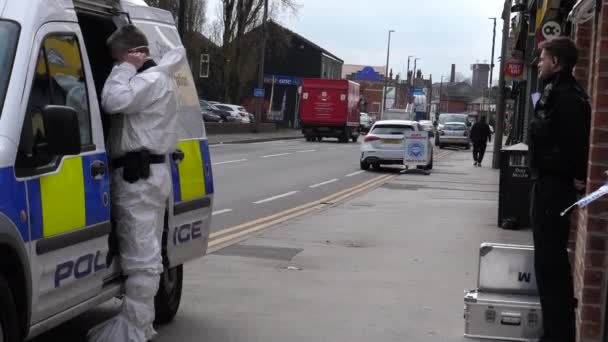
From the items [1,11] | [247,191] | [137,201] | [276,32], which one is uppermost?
[276,32]

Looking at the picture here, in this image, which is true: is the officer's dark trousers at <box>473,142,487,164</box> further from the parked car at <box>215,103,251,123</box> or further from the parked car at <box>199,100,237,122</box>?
the parked car at <box>215,103,251,123</box>

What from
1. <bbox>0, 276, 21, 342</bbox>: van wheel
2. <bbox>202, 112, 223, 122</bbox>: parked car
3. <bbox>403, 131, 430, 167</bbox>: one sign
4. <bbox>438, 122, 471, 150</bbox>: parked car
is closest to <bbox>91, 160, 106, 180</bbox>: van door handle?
<bbox>0, 276, 21, 342</bbox>: van wheel

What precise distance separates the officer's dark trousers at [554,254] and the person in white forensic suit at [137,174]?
2.21m

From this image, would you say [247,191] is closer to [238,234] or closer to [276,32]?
[238,234]

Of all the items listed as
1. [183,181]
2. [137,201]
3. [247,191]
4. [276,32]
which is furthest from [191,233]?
[276,32]

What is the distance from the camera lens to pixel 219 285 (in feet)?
29.3

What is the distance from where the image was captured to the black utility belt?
5.65 metres

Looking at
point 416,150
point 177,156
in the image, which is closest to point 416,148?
point 416,150

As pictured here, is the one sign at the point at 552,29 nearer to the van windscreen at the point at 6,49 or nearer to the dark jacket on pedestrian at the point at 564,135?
the dark jacket on pedestrian at the point at 564,135

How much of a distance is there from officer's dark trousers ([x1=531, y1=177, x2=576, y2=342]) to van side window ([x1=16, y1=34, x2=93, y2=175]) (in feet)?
8.65

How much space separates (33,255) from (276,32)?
64730 mm

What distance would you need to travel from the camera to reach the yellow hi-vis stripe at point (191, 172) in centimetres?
683

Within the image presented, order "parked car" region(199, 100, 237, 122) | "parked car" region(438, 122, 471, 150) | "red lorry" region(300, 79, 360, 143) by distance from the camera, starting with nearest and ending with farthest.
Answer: "red lorry" region(300, 79, 360, 143)
"parked car" region(438, 122, 471, 150)
"parked car" region(199, 100, 237, 122)

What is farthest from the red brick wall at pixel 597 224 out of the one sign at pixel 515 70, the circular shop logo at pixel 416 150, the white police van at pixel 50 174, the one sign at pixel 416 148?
the one sign at pixel 515 70
